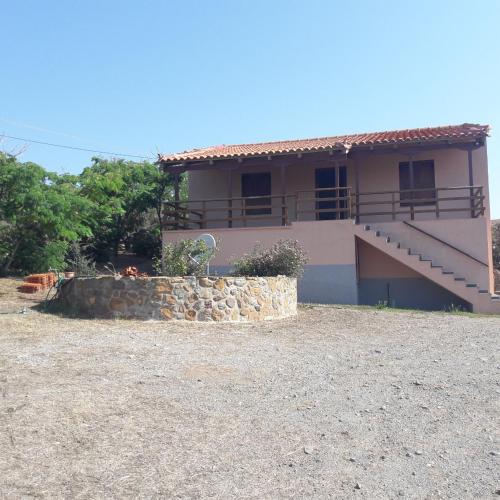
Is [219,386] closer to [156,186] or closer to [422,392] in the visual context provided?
[422,392]

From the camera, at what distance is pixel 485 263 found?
52.7ft

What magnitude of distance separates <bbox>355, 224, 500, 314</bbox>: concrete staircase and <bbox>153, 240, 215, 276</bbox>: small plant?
5377 millimetres

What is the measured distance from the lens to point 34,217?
16.6 metres

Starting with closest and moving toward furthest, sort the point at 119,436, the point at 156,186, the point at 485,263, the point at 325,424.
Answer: the point at 119,436, the point at 325,424, the point at 485,263, the point at 156,186

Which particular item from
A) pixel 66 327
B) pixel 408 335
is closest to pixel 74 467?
pixel 66 327

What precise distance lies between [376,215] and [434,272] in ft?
11.3

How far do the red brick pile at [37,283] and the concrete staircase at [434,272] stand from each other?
26.6 ft

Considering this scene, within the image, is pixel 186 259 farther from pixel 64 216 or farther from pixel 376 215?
pixel 376 215

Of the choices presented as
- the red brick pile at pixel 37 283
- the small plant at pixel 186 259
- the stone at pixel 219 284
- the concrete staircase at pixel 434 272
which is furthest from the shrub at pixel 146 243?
the stone at pixel 219 284

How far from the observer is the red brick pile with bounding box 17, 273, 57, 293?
548 inches

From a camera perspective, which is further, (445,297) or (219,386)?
(445,297)

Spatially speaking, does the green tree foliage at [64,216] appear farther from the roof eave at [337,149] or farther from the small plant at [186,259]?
the small plant at [186,259]

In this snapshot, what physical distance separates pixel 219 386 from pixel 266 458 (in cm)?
202

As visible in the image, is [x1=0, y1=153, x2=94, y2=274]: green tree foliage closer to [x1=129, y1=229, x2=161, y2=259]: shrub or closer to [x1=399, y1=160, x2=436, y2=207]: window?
[x1=129, y1=229, x2=161, y2=259]: shrub
